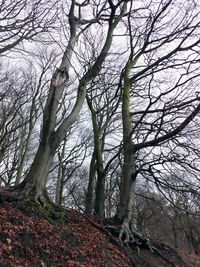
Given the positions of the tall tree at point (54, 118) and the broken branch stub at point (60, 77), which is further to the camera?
the broken branch stub at point (60, 77)

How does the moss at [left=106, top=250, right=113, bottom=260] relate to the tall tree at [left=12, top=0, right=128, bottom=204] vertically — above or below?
below

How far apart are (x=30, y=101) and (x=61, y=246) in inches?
393

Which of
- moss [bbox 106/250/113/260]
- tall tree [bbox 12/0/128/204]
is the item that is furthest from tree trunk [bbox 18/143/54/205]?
moss [bbox 106/250/113/260]

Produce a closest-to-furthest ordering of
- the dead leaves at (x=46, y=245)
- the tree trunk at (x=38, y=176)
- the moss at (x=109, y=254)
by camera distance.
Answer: the dead leaves at (x=46, y=245)
the moss at (x=109, y=254)
the tree trunk at (x=38, y=176)

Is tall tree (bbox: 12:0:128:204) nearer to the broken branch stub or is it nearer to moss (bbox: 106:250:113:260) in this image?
the broken branch stub

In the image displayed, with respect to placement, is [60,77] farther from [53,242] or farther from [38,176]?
[53,242]

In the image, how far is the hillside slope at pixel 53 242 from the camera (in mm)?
2227

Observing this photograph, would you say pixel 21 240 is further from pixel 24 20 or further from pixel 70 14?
pixel 70 14

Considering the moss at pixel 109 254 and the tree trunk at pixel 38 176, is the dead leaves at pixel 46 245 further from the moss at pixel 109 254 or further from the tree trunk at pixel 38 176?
the tree trunk at pixel 38 176

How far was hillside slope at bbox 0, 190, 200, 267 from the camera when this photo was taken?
2.23 m

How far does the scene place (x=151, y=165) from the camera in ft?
13.3

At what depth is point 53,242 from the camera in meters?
2.68

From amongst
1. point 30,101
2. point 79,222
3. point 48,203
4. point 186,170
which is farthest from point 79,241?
point 30,101

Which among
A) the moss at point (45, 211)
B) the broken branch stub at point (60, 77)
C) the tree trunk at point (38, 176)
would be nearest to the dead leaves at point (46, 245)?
the moss at point (45, 211)
